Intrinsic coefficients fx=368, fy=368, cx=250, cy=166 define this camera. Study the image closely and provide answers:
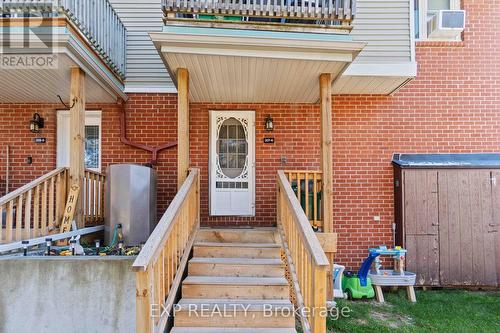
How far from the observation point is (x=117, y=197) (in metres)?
5.33

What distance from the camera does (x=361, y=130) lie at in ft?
23.0

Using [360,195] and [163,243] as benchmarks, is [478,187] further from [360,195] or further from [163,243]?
[163,243]

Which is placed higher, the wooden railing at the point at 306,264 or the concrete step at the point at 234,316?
the wooden railing at the point at 306,264

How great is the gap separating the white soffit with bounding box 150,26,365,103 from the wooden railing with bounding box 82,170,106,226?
2129mm

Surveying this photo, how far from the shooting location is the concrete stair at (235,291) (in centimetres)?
393

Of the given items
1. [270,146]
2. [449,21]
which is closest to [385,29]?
[449,21]

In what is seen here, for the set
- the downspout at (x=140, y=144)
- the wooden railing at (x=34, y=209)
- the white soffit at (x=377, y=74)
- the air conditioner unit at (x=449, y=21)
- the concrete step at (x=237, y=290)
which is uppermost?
the air conditioner unit at (x=449, y=21)

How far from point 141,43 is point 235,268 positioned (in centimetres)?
458

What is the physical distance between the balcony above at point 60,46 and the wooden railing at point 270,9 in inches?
49.1

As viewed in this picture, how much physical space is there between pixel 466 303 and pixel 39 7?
7430 millimetres

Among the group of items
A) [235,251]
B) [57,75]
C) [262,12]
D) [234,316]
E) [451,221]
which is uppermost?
[262,12]

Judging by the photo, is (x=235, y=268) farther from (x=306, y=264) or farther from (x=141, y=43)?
(x=141, y=43)

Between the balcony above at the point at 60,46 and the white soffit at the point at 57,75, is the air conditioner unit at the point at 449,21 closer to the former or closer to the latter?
the balcony above at the point at 60,46

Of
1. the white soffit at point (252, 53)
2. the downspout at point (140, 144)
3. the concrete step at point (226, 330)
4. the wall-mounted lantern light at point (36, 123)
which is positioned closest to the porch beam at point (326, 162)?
the white soffit at point (252, 53)
